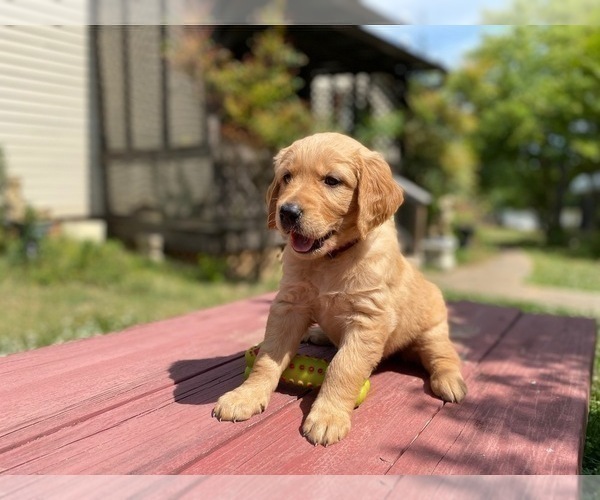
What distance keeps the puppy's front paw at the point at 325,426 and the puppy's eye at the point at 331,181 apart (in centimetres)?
94

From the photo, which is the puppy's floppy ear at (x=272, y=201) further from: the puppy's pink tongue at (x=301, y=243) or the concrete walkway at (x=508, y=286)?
the concrete walkway at (x=508, y=286)

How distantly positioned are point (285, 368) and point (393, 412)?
0.53 meters

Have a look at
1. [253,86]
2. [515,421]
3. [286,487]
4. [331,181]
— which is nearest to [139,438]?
[286,487]

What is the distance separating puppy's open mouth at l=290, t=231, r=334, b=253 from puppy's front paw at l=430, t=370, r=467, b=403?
3.13ft

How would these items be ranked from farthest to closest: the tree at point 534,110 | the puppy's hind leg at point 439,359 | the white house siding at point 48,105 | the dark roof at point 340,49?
the tree at point 534,110
the dark roof at point 340,49
the white house siding at point 48,105
the puppy's hind leg at point 439,359

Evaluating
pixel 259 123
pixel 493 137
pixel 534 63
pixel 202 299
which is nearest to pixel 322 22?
pixel 259 123

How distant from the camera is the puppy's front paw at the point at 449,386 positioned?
2.43 metres

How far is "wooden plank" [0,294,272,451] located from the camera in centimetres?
212

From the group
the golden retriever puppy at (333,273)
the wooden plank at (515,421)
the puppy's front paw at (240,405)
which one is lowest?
the wooden plank at (515,421)

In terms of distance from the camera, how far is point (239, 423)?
2066 millimetres

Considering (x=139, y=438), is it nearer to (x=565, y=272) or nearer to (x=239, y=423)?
(x=239, y=423)

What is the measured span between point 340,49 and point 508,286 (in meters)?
6.81

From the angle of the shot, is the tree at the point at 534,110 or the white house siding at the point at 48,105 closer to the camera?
the white house siding at the point at 48,105

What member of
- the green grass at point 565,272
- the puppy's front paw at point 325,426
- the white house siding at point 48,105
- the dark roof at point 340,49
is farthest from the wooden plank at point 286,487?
the green grass at point 565,272
